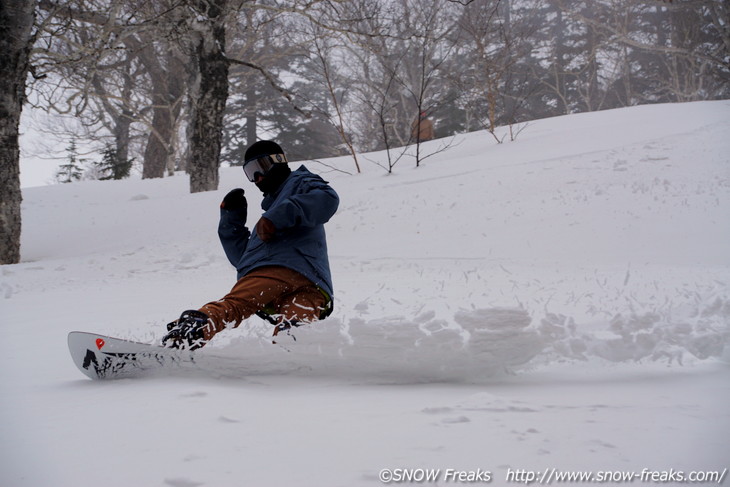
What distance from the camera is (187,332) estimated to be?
7.59 ft

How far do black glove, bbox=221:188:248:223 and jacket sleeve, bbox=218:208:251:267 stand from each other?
0.02 m

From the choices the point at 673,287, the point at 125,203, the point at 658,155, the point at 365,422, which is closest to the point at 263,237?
the point at 365,422

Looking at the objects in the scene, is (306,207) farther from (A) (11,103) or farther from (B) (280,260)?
(A) (11,103)

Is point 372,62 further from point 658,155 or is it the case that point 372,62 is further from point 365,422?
point 365,422

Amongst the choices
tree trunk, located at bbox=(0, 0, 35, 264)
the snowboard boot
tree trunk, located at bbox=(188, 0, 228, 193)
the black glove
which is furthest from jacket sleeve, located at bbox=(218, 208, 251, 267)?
tree trunk, located at bbox=(188, 0, 228, 193)

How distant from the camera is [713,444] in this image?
141 cm

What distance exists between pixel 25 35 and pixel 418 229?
17.0 feet

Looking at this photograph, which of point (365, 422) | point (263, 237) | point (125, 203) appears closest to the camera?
point (365, 422)

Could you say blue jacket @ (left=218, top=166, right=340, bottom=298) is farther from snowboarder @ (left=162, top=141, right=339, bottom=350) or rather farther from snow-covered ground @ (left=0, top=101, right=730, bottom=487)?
snow-covered ground @ (left=0, top=101, right=730, bottom=487)

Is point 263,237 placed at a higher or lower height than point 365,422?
higher

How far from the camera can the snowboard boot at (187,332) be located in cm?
232

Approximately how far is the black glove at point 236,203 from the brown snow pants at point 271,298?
51 cm

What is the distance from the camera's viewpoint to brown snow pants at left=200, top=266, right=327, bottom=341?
2.53 m

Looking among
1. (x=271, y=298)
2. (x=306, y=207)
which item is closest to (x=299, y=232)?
(x=306, y=207)
